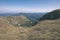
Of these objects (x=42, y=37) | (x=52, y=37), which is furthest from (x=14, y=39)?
(x=52, y=37)

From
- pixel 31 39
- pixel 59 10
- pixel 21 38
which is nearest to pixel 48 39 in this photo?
pixel 31 39

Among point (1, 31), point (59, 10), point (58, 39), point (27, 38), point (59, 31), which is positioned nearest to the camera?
point (58, 39)

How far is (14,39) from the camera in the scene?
2525cm

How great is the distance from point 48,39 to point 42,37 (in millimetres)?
1502

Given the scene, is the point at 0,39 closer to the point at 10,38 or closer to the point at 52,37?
the point at 10,38

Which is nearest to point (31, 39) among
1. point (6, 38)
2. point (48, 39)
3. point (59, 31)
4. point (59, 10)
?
point (48, 39)

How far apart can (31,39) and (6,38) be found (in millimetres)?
4661

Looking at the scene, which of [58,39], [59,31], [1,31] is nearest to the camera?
[58,39]

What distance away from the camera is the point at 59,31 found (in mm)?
29281

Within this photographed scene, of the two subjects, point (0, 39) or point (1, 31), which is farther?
point (1, 31)

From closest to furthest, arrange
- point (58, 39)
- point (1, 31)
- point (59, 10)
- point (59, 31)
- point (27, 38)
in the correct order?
point (58, 39) < point (27, 38) < point (59, 31) < point (1, 31) < point (59, 10)

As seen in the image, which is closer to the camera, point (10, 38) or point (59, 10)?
point (10, 38)

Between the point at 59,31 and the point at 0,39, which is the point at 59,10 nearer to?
the point at 59,31

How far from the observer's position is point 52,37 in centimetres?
2552
